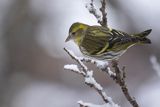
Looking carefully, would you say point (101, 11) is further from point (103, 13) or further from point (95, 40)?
point (95, 40)

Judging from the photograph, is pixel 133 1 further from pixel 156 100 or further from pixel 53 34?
pixel 156 100

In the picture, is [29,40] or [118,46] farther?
[29,40]

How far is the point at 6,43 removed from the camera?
7.32 meters

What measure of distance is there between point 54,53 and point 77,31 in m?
4.19

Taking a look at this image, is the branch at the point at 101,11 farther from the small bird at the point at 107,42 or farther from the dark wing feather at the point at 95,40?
the dark wing feather at the point at 95,40

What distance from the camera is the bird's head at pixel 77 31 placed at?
3172 mm

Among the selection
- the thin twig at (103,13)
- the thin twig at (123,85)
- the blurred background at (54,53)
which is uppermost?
the blurred background at (54,53)

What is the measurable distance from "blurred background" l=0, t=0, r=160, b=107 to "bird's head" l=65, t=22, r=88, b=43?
7.76 feet

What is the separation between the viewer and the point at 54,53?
291 inches

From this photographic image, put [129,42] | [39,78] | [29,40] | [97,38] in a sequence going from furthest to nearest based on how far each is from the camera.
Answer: [29,40]
[39,78]
[97,38]
[129,42]

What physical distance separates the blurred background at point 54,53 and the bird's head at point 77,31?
237 cm

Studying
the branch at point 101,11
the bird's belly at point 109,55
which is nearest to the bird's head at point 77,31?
the bird's belly at point 109,55

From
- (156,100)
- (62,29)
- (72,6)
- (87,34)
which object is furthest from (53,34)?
(87,34)

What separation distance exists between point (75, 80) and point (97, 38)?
3.86 metres
